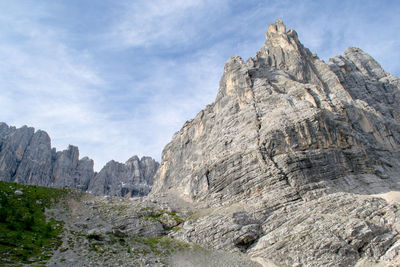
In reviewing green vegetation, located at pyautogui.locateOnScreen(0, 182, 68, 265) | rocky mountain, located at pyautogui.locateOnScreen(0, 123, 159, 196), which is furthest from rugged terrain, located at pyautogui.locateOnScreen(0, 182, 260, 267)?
rocky mountain, located at pyautogui.locateOnScreen(0, 123, 159, 196)

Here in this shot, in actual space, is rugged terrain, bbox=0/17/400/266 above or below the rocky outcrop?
below

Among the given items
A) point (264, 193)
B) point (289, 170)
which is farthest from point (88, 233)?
point (289, 170)

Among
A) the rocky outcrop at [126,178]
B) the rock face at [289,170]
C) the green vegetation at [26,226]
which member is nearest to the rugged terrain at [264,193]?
the rock face at [289,170]

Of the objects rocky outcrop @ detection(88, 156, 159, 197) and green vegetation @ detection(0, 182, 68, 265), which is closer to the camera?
green vegetation @ detection(0, 182, 68, 265)

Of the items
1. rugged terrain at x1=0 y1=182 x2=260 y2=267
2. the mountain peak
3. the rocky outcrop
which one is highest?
the mountain peak

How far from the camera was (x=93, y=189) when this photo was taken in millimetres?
146500

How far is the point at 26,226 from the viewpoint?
3419 centimetres

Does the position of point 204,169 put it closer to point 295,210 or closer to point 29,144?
point 295,210

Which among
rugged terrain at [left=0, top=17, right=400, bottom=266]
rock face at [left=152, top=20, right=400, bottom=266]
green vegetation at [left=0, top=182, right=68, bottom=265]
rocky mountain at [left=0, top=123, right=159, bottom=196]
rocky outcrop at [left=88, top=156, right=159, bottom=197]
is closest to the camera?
green vegetation at [left=0, top=182, right=68, bottom=265]

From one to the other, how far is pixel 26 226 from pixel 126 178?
418 ft

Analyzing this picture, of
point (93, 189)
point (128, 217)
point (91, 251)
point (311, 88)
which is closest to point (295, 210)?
point (128, 217)

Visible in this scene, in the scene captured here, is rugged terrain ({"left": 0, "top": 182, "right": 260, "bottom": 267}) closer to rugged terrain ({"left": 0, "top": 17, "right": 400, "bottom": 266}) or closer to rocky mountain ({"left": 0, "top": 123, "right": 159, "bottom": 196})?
rugged terrain ({"left": 0, "top": 17, "right": 400, "bottom": 266})

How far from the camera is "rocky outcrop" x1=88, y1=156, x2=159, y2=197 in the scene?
147512mm

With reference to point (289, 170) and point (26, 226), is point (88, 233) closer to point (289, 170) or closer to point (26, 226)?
point (26, 226)
